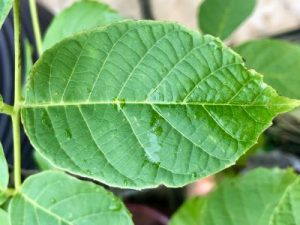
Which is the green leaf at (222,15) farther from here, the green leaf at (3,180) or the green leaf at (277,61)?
the green leaf at (3,180)

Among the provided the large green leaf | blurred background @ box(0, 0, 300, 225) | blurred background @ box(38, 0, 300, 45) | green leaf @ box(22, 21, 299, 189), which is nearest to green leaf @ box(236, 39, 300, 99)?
blurred background @ box(0, 0, 300, 225)

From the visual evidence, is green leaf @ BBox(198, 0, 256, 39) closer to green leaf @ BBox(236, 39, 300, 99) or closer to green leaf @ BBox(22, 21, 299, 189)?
green leaf @ BBox(236, 39, 300, 99)

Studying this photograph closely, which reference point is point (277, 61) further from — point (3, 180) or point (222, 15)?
point (3, 180)

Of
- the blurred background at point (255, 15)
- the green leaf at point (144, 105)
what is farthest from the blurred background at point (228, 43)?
the green leaf at point (144, 105)

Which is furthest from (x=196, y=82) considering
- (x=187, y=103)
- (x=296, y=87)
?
(x=296, y=87)

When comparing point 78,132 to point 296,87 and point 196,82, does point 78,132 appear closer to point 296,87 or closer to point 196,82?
point 196,82

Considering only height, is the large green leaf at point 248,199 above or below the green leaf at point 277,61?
below

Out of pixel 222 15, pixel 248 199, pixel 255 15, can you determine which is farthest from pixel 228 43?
pixel 248 199
